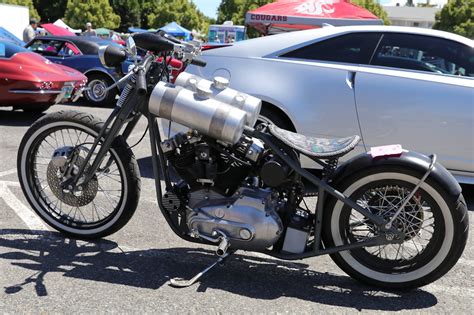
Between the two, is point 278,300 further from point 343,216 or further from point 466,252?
point 466,252

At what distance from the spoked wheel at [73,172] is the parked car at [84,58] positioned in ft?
20.9

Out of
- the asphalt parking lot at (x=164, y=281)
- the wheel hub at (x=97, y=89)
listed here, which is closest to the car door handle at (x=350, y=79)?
the asphalt parking lot at (x=164, y=281)

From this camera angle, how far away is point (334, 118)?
459 cm

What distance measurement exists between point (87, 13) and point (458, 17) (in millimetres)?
33796

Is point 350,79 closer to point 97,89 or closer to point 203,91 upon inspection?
point 203,91

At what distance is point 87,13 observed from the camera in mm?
49312

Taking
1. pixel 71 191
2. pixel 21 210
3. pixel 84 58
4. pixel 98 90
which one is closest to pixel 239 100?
pixel 71 191

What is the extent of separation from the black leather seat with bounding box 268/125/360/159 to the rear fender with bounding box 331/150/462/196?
0.10 m

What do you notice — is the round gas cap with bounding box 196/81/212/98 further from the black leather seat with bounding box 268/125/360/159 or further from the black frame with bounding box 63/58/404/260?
the black leather seat with bounding box 268/125/360/159

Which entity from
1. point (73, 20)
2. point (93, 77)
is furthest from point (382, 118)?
point (73, 20)

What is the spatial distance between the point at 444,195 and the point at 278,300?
1.05m

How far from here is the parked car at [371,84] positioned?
4371mm

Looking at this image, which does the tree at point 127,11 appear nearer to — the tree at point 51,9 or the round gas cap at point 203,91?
the tree at point 51,9

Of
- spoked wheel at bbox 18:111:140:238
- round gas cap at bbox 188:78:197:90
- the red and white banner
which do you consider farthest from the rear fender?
the red and white banner
